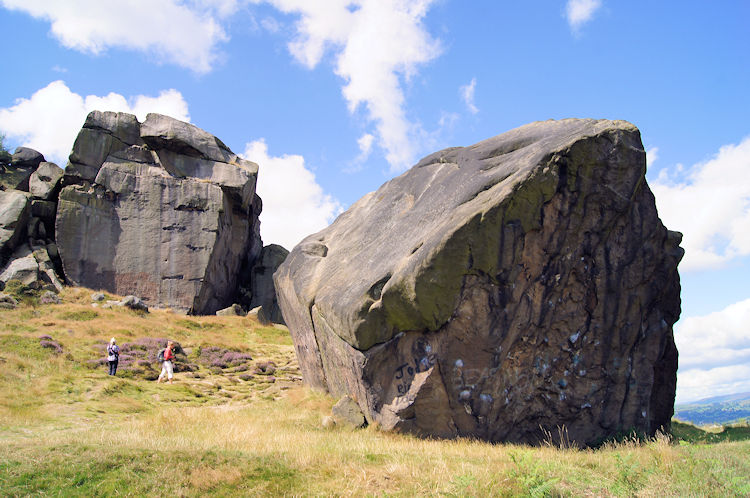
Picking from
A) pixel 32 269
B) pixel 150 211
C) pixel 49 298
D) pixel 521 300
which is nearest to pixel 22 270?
pixel 32 269

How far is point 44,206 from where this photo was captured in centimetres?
3606

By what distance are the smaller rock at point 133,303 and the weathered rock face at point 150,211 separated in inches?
109

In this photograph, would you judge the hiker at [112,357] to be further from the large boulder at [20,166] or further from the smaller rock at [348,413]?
the large boulder at [20,166]

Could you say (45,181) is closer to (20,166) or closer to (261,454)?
(20,166)

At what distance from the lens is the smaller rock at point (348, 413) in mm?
11898

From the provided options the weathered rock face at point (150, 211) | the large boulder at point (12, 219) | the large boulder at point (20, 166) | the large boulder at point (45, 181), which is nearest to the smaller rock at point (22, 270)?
the large boulder at point (12, 219)

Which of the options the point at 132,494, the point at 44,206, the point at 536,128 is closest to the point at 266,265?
the point at 44,206

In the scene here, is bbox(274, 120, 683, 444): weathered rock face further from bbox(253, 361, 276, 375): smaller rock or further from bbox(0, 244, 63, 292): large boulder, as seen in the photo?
bbox(0, 244, 63, 292): large boulder

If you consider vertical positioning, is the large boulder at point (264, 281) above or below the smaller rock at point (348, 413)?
above

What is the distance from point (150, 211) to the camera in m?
36.2

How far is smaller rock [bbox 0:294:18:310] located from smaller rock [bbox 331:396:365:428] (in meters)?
23.4

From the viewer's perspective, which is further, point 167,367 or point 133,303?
point 133,303

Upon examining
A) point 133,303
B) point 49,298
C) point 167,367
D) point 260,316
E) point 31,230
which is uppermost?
point 31,230

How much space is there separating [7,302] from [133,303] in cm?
602
